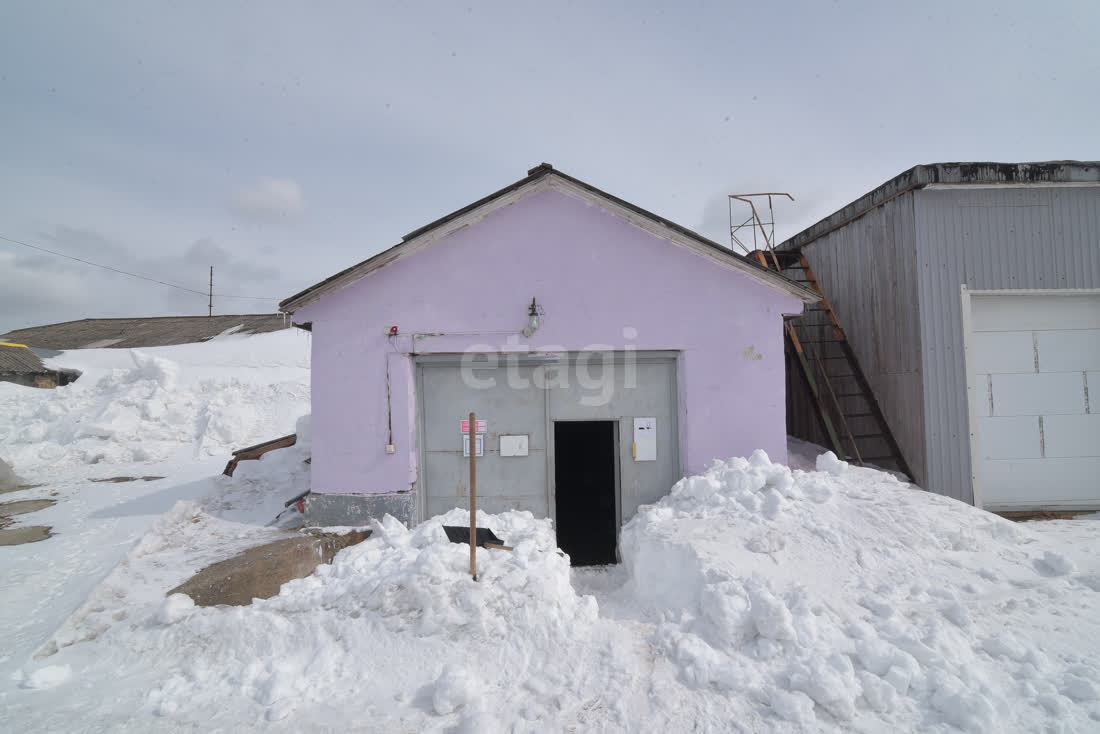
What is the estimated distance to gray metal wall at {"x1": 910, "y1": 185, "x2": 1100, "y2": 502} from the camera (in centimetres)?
838

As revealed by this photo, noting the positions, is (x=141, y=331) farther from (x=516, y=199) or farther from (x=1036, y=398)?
(x=1036, y=398)

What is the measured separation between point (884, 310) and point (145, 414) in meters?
20.3

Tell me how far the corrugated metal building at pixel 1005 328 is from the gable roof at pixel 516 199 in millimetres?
2844

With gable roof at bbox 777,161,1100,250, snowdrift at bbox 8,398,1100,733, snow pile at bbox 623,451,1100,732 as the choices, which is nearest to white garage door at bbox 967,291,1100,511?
gable roof at bbox 777,161,1100,250

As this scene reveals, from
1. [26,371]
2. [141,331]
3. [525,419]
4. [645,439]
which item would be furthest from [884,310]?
[141,331]

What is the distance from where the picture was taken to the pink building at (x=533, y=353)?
23.8ft

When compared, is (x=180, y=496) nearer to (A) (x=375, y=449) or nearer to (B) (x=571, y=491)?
(A) (x=375, y=449)

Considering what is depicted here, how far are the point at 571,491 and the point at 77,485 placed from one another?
1065 centimetres

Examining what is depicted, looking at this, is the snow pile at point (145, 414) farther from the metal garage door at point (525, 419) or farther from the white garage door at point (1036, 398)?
the white garage door at point (1036, 398)

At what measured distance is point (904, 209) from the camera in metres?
8.57

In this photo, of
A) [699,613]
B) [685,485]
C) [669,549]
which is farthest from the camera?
[685,485]

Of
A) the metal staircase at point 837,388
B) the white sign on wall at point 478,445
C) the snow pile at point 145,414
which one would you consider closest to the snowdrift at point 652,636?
the white sign on wall at point 478,445

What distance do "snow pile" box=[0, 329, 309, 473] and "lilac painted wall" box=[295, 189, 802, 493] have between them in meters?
10.3

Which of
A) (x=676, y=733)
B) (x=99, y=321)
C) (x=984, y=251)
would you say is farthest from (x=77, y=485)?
(x=99, y=321)
